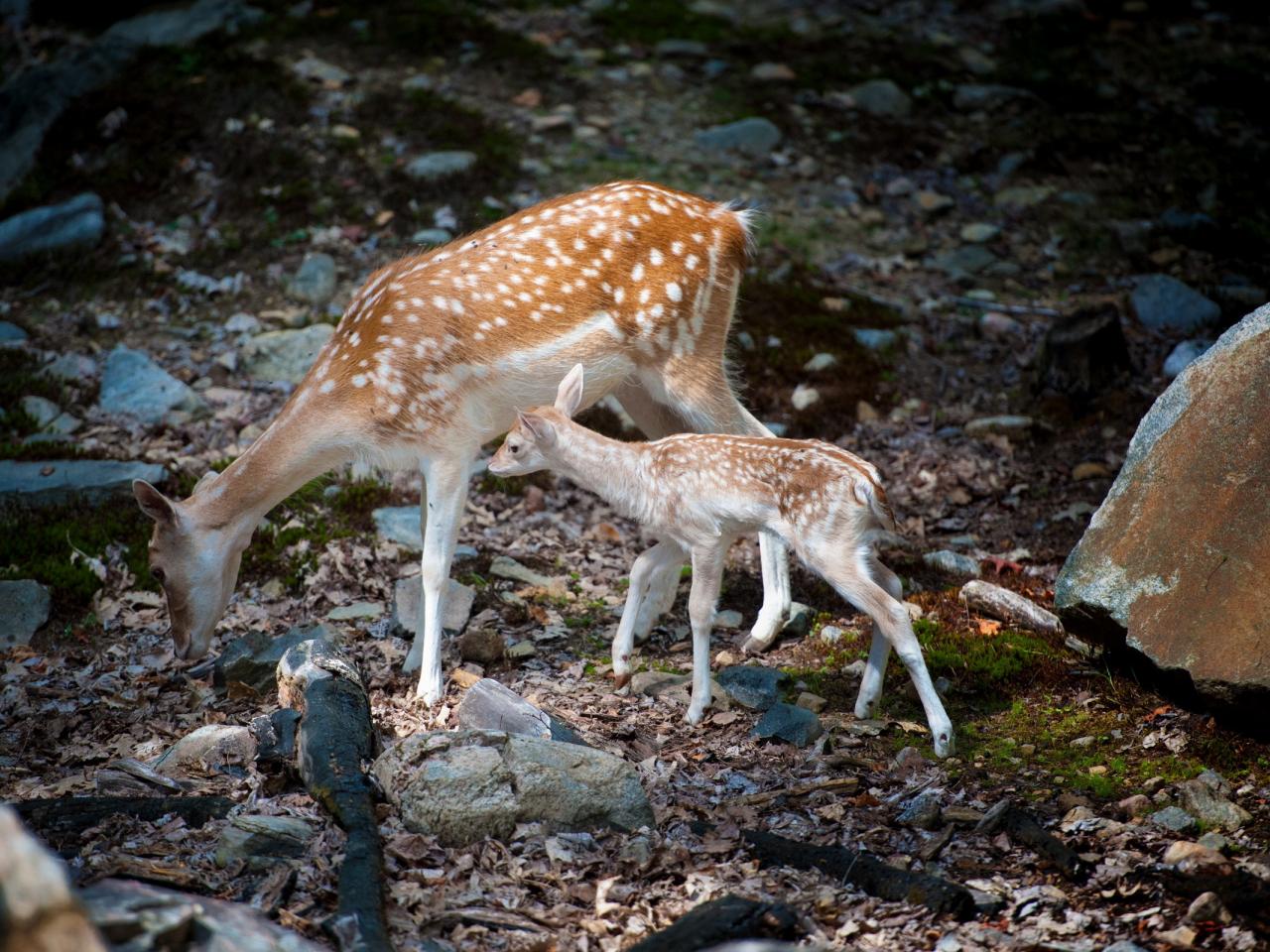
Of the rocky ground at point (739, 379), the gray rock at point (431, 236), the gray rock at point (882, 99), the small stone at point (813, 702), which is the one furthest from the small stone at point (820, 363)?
the gray rock at point (882, 99)

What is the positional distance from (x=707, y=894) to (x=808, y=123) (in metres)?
10.0

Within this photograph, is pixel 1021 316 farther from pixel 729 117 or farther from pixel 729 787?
pixel 729 787

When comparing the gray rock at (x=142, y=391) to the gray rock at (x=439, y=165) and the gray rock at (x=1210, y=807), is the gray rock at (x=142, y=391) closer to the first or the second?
the gray rock at (x=439, y=165)

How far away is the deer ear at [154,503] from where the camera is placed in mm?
6375

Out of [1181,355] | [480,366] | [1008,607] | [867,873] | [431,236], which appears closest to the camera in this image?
[867,873]

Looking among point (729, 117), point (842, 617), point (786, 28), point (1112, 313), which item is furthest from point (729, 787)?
point (786, 28)

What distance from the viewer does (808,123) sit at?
13203 millimetres

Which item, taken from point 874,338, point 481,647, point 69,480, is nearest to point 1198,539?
point 481,647

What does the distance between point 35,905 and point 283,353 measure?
779 cm

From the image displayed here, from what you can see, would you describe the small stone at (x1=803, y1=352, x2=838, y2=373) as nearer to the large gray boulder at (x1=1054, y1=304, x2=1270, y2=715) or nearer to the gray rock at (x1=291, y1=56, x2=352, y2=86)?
the large gray boulder at (x1=1054, y1=304, x2=1270, y2=715)

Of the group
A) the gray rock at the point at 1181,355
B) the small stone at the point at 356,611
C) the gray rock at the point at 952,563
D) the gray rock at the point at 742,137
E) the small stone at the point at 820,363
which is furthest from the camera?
the gray rock at the point at 742,137

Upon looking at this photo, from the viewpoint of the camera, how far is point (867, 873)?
15.5ft

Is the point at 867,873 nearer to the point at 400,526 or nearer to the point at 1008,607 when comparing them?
the point at 1008,607

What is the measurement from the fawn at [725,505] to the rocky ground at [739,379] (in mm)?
420
